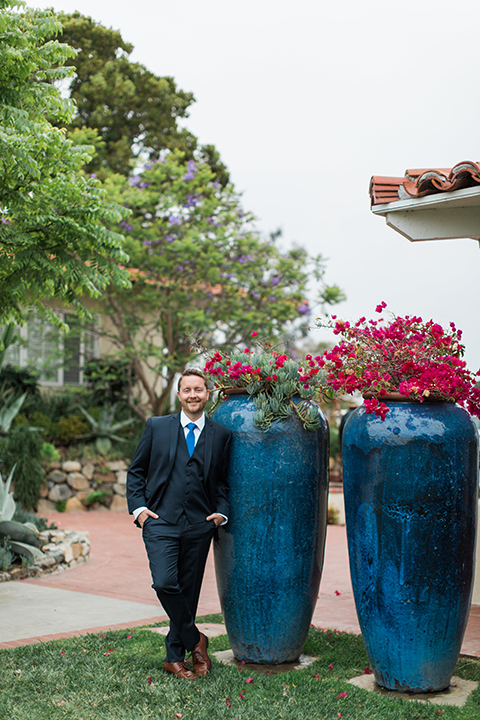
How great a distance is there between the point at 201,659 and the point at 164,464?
1.16 meters

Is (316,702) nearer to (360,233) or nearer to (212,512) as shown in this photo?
(212,512)

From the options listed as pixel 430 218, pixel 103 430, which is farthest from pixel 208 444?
pixel 103 430

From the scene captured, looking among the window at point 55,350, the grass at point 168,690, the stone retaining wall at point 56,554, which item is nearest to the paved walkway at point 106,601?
the stone retaining wall at point 56,554

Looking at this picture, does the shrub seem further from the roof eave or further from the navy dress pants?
the navy dress pants

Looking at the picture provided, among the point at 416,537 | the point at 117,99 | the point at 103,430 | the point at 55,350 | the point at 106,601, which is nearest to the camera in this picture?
the point at 416,537

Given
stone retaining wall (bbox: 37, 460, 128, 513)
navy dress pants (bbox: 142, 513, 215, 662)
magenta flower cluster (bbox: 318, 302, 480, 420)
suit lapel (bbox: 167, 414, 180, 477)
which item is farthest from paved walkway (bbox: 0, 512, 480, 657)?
stone retaining wall (bbox: 37, 460, 128, 513)

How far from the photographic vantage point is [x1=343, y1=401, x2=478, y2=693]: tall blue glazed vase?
3701 mm

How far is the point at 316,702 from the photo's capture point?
12.0ft

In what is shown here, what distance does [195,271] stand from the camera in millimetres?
13984

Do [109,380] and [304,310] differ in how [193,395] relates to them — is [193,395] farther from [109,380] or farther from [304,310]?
[109,380]

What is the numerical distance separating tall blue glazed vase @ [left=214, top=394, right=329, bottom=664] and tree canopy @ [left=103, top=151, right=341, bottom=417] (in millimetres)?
8911

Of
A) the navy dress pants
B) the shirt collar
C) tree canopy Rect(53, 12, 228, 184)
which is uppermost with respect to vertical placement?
tree canopy Rect(53, 12, 228, 184)

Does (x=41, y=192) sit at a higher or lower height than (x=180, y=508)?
higher

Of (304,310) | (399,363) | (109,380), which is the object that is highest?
(304,310)
